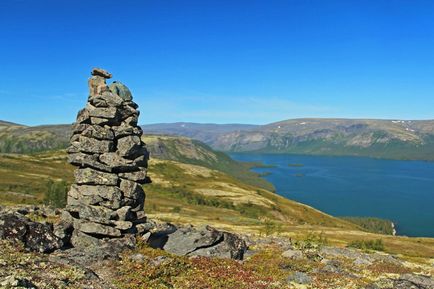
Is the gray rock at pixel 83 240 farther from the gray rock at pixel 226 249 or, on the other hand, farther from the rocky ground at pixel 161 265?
the gray rock at pixel 226 249

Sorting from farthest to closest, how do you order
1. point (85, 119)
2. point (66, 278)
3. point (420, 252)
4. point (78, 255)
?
point (420, 252) < point (85, 119) < point (78, 255) < point (66, 278)

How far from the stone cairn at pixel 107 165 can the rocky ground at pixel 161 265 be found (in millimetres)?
2691

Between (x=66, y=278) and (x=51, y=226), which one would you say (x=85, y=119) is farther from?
(x=66, y=278)

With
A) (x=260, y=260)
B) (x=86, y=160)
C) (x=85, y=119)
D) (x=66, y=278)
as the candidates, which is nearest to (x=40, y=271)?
(x=66, y=278)

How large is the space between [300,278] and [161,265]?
13071 mm

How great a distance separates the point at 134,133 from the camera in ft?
143

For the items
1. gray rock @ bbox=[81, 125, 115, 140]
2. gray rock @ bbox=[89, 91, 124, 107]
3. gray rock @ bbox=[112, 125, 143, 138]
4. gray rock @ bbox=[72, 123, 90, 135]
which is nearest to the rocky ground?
gray rock @ bbox=[81, 125, 115, 140]

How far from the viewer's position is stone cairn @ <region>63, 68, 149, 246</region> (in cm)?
4047

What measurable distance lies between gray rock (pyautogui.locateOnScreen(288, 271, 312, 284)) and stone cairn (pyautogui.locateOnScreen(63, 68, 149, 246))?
16.9 m

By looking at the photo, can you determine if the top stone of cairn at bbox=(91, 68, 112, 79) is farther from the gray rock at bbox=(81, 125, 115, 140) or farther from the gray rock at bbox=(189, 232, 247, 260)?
the gray rock at bbox=(189, 232, 247, 260)

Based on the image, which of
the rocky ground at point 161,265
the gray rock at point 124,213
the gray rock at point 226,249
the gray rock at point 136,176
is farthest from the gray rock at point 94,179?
the gray rock at point 226,249

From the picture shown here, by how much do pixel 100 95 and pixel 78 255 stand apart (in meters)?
16.9

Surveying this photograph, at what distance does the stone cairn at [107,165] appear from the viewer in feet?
133

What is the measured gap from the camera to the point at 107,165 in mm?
41875
